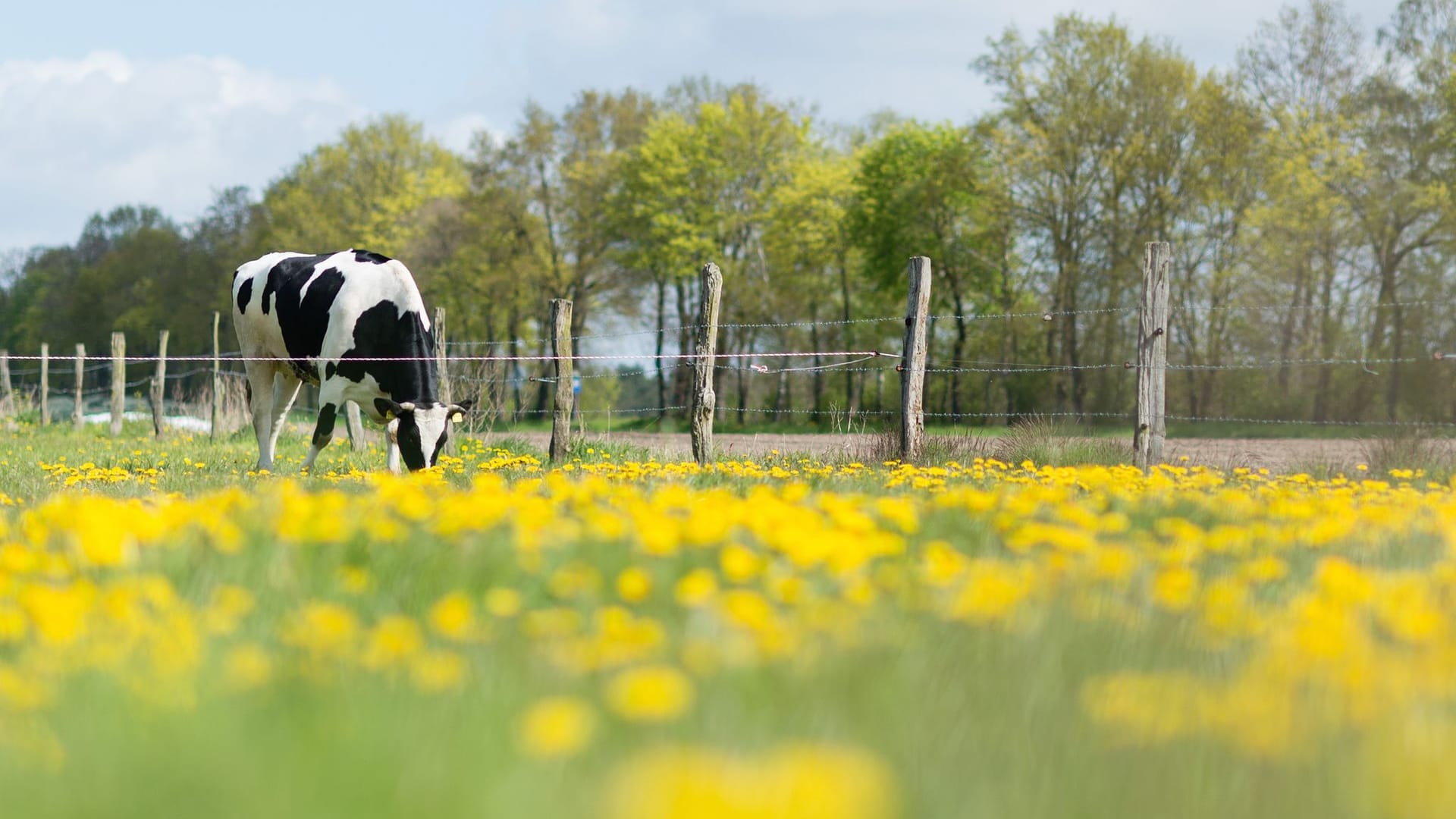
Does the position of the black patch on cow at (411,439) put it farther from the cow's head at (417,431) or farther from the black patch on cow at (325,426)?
the black patch on cow at (325,426)

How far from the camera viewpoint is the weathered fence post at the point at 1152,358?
35.4 feet

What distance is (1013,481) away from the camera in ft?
23.0

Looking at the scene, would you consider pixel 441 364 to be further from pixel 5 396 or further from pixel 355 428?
pixel 5 396

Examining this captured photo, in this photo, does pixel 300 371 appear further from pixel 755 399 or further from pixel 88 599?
pixel 755 399

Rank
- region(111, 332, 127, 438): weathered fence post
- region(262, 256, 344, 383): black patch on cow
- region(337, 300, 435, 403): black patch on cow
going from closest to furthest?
region(337, 300, 435, 403): black patch on cow → region(262, 256, 344, 383): black patch on cow → region(111, 332, 127, 438): weathered fence post

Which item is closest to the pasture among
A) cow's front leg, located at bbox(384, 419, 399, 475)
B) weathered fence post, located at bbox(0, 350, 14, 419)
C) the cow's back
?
cow's front leg, located at bbox(384, 419, 399, 475)

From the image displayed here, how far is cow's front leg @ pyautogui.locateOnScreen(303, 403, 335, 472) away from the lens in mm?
11891

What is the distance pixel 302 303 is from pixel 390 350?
1.23m

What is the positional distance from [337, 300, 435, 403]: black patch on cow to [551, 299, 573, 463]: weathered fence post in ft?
5.29

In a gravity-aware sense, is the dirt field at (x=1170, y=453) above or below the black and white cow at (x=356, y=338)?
A: below

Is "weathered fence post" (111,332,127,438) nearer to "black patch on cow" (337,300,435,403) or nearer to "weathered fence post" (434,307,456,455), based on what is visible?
"weathered fence post" (434,307,456,455)

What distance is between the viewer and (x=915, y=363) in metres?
11.5

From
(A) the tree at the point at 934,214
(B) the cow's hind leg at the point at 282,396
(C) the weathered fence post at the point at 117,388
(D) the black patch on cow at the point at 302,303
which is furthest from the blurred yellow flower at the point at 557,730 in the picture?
(A) the tree at the point at 934,214

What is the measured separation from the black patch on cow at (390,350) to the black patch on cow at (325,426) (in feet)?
1.25
